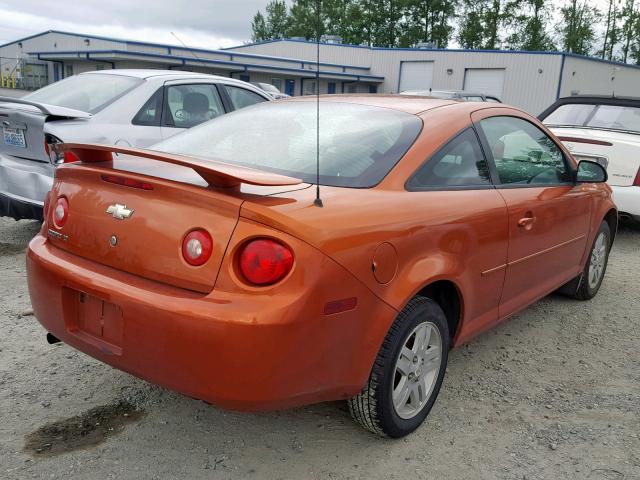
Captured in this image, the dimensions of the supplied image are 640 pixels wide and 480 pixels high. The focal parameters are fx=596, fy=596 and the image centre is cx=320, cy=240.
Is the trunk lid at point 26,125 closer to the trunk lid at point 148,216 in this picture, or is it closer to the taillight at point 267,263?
the trunk lid at point 148,216

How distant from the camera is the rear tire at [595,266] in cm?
457

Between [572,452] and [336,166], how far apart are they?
1669mm

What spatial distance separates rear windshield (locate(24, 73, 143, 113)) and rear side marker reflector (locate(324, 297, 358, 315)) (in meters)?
3.99

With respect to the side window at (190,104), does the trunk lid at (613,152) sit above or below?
below

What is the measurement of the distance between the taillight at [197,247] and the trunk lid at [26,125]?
3.44 meters

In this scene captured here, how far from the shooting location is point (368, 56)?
1474 inches

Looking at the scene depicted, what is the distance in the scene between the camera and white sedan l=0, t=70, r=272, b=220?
502 centimetres

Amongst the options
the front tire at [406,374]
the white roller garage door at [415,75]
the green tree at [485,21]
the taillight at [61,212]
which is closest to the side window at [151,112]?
the taillight at [61,212]

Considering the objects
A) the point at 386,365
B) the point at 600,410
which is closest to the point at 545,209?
the point at 600,410

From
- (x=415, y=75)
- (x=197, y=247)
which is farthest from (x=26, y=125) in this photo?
(x=415, y=75)

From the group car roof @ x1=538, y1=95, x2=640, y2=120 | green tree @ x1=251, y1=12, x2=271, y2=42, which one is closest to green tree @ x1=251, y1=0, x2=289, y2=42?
green tree @ x1=251, y1=12, x2=271, y2=42

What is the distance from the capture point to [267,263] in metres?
2.05

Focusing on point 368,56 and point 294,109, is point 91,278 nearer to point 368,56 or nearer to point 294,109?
point 294,109

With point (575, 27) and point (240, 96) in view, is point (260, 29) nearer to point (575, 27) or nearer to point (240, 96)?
point (575, 27)
